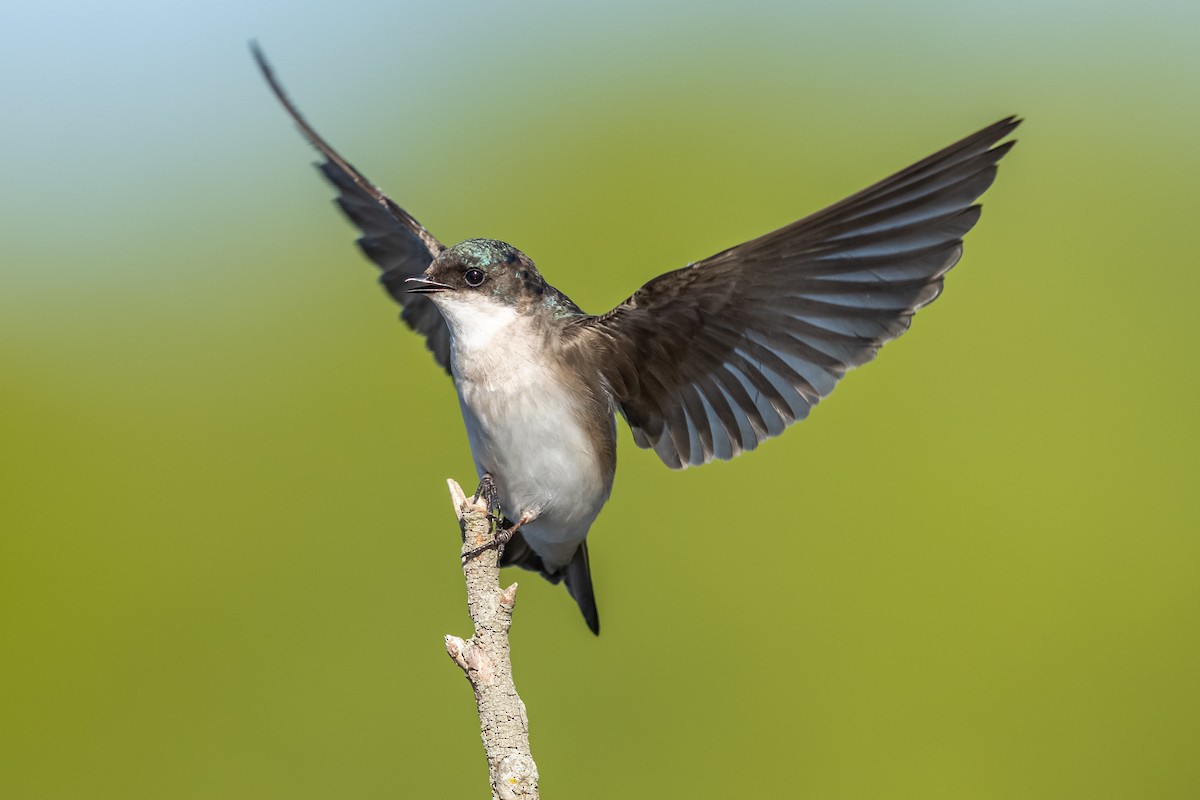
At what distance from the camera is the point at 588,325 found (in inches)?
97.7

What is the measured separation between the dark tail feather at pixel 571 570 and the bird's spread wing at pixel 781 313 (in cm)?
41

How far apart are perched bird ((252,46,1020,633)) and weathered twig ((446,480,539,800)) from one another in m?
0.20

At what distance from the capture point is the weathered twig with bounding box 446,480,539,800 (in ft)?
5.85

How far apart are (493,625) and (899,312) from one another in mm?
979

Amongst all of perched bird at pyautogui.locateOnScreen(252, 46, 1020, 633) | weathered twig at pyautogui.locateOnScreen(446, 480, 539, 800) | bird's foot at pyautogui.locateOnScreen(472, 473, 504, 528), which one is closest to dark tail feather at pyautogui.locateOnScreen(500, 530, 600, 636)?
perched bird at pyautogui.locateOnScreen(252, 46, 1020, 633)

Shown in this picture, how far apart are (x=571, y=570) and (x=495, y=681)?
1112mm

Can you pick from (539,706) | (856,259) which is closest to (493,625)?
(856,259)

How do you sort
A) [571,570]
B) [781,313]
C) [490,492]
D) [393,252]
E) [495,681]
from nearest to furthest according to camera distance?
[495,681], [781,313], [490,492], [571,570], [393,252]

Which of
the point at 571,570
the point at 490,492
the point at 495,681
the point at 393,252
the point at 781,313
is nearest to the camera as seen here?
the point at 495,681

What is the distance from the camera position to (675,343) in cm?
246

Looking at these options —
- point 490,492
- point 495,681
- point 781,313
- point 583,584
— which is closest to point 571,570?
point 583,584

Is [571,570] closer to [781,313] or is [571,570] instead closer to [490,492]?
[490,492]

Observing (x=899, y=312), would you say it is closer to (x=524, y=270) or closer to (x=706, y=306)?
(x=706, y=306)

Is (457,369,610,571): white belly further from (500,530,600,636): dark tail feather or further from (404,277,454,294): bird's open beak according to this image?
(500,530,600,636): dark tail feather
